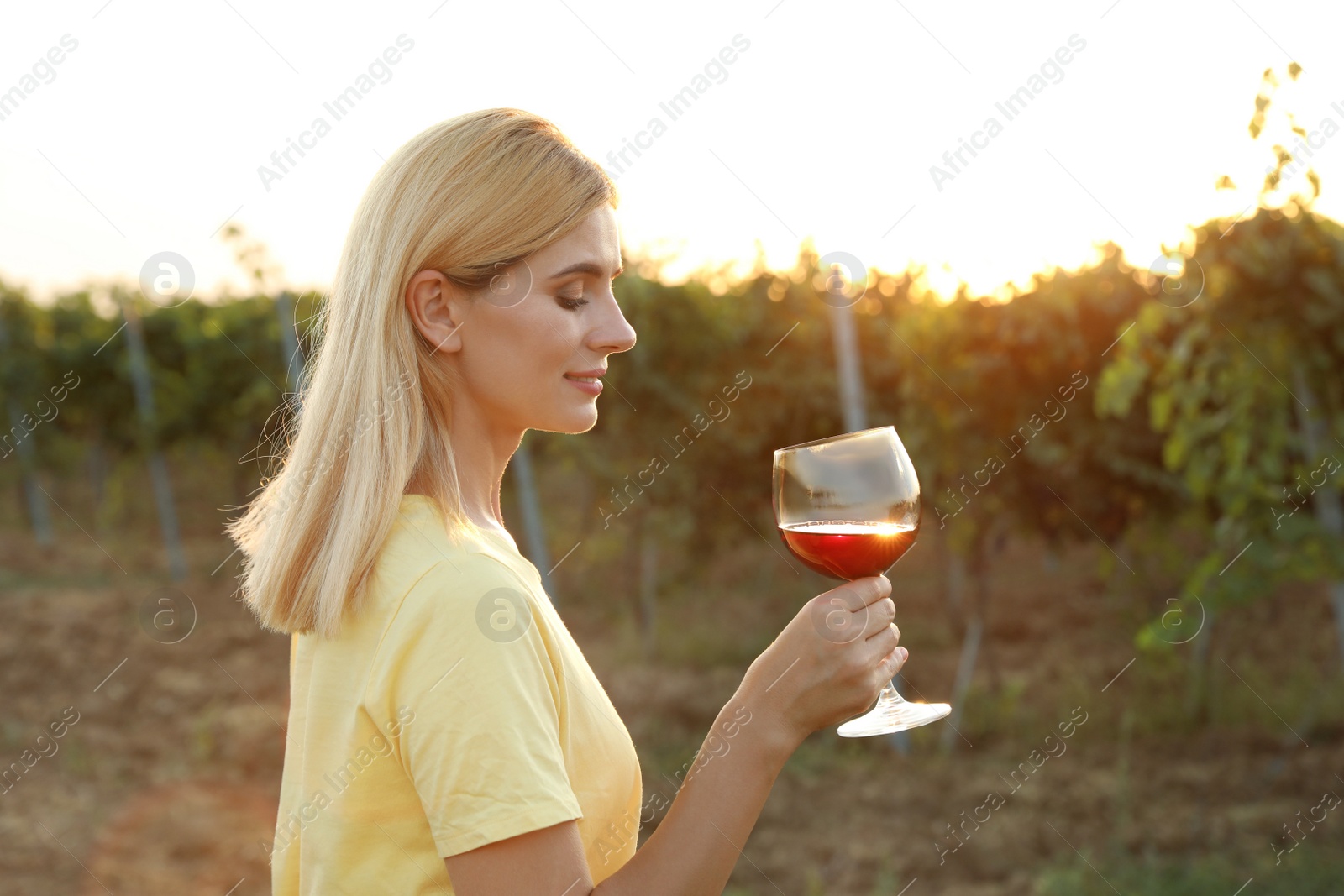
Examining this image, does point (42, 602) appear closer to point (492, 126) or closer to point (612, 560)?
point (612, 560)

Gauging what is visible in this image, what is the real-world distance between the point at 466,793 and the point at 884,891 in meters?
4.22

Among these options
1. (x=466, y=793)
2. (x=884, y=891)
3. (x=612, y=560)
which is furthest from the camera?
(x=612, y=560)

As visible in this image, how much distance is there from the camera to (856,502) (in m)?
1.41

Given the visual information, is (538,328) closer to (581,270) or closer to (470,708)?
(581,270)

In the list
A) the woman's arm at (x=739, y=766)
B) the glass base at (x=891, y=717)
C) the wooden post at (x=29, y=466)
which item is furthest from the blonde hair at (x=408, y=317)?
the wooden post at (x=29, y=466)

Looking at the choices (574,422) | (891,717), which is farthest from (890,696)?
(574,422)

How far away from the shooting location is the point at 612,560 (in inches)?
430

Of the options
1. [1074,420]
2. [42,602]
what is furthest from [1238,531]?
[42,602]

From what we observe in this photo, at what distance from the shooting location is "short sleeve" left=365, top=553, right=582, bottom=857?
1.04 meters

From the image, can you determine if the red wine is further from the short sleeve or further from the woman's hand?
the short sleeve

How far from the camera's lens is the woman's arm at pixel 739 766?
1063 mm

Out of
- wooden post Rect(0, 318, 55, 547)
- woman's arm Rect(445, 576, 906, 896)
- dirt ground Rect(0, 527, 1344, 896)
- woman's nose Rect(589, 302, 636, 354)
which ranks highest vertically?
wooden post Rect(0, 318, 55, 547)

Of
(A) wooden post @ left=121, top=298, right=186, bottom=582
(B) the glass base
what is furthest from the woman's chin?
(A) wooden post @ left=121, top=298, right=186, bottom=582

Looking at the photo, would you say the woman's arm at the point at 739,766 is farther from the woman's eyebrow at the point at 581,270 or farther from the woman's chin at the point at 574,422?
the woman's eyebrow at the point at 581,270
